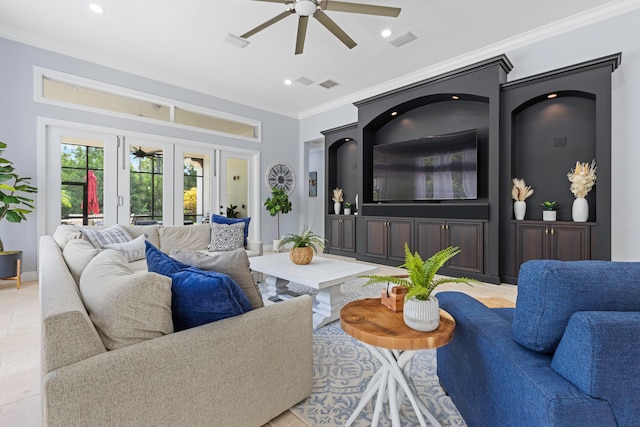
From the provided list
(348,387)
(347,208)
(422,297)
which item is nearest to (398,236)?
(347,208)

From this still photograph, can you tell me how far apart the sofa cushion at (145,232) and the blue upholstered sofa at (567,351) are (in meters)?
3.67

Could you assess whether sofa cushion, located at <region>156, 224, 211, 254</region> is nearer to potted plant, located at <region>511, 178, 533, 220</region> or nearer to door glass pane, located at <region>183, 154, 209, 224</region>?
door glass pane, located at <region>183, 154, 209, 224</region>

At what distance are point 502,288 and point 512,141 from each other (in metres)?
1.93

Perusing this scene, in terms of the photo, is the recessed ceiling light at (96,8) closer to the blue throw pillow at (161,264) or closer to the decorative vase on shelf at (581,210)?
the blue throw pillow at (161,264)

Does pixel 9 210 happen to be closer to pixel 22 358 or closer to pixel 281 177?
pixel 22 358

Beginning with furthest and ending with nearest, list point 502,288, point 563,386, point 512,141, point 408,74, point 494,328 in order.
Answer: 1. point 408,74
2. point 512,141
3. point 502,288
4. point 494,328
5. point 563,386

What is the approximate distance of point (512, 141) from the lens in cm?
407

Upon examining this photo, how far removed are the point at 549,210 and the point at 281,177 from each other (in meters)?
4.95

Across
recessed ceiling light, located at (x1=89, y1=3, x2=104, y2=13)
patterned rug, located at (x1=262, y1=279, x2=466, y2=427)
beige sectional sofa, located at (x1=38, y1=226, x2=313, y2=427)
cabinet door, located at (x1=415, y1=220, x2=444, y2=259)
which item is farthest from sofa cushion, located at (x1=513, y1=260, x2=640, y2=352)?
recessed ceiling light, located at (x1=89, y1=3, x2=104, y2=13)

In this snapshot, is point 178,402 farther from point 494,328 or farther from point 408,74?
point 408,74

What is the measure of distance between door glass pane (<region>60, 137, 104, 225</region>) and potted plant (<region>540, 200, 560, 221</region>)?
20.2 feet

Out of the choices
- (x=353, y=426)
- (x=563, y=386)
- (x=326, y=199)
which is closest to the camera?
(x=563, y=386)

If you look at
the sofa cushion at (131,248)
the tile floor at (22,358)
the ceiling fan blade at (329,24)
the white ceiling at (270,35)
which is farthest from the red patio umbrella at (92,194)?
the ceiling fan blade at (329,24)

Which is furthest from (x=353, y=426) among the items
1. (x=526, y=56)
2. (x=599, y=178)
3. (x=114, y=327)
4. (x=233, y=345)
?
(x=526, y=56)
